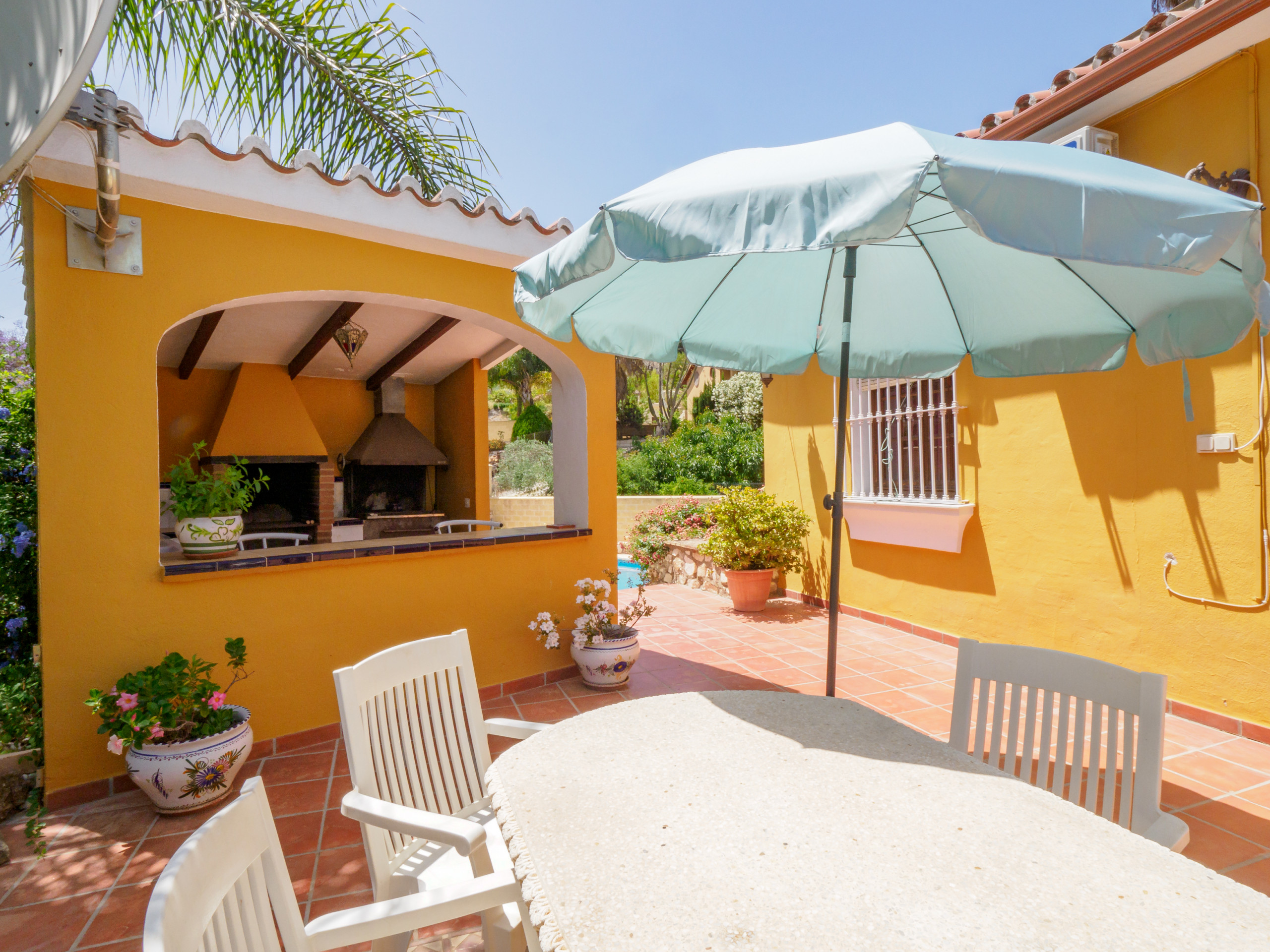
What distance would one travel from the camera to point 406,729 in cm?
199

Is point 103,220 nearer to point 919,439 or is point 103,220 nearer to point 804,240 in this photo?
point 804,240

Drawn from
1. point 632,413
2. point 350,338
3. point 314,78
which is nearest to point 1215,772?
point 314,78

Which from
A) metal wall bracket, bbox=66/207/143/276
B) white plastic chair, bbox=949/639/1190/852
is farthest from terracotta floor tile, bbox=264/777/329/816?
white plastic chair, bbox=949/639/1190/852

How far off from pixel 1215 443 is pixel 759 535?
12.4 feet

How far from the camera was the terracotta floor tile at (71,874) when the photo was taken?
7.99 feet

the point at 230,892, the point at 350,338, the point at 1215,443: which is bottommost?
the point at 230,892

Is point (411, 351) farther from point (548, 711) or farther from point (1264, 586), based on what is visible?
point (1264, 586)

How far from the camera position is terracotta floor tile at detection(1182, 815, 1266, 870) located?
2.50 meters

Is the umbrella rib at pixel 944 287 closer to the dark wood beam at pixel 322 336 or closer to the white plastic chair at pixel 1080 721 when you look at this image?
the white plastic chair at pixel 1080 721

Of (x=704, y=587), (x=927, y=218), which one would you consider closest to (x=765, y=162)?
(x=927, y=218)

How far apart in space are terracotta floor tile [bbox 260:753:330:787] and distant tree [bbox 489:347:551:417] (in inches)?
597

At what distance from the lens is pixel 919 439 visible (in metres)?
5.89

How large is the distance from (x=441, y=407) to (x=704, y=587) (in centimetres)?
493

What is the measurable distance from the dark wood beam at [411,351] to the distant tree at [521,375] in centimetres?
896
